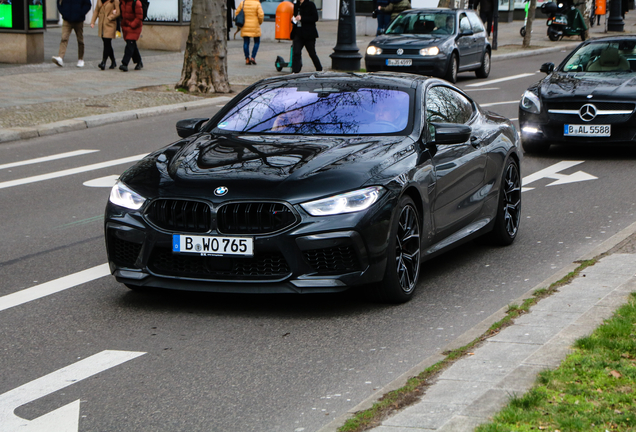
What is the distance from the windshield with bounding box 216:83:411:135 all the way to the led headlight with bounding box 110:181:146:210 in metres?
1.14

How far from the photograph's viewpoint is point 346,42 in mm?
25500

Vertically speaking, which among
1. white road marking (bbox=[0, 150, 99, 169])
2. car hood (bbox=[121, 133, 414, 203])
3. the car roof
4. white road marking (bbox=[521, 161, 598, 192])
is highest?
the car roof

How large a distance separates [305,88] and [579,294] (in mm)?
2575

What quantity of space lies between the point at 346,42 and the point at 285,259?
19.9 m

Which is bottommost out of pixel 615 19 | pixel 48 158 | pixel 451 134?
pixel 48 158

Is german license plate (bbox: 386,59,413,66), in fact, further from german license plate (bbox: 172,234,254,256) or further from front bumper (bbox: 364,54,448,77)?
german license plate (bbox: 172,234,254,256)

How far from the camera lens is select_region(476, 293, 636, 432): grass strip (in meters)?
4.09

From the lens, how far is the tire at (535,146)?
554 inches

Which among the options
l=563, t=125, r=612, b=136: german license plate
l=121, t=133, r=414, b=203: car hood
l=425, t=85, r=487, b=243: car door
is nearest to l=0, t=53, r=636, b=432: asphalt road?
l=425, t=85, r=487, b=243: car door

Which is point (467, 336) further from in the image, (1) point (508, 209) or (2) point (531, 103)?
(2) point (531, 103)

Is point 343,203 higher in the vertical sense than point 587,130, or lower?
higher

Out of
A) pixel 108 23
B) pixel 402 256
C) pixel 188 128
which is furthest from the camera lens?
pixel 108 23

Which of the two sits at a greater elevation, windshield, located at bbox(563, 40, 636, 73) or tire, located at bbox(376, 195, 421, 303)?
windshield, located at bbox(563, 40, 636, 73)

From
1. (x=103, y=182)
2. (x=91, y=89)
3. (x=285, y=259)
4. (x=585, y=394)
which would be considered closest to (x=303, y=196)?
(x=285, y=259)
